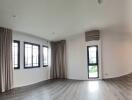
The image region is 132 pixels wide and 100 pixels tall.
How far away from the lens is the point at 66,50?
33.3ft

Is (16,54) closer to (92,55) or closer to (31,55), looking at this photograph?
(31,55)

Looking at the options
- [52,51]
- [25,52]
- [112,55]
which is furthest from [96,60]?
[25,52]

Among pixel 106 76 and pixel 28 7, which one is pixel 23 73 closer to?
pixel 28 7

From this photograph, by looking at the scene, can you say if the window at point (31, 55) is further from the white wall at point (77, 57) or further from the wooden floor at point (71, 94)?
the white wall at point (77, 57)

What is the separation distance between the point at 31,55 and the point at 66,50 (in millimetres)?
2702

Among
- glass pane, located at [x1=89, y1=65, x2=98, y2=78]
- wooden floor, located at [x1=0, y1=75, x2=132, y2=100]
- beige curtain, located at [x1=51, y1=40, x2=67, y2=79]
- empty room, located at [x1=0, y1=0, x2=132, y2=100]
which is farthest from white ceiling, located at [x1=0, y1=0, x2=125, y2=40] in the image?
beige curtain, located at [x1=51, y1=40, x2=67, y2=79]

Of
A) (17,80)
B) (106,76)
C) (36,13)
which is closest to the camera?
(36,13)

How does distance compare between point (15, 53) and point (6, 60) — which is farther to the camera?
point (15, 53)

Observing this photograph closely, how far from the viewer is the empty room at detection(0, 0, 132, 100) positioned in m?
4.97

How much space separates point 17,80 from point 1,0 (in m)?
3.94

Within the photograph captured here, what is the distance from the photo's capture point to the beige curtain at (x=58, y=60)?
10109 millimetres

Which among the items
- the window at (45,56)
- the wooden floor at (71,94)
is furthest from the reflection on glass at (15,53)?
the window at (45,56)

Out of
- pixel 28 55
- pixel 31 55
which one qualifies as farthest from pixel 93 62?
pixel 28 55

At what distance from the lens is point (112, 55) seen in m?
9.17
